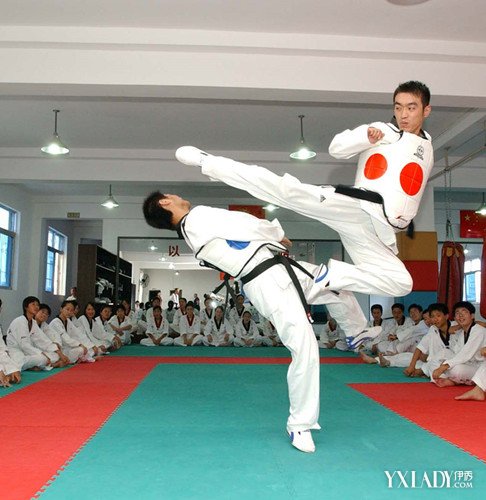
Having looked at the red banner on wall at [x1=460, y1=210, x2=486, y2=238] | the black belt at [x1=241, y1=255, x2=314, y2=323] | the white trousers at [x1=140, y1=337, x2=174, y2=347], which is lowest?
the white trousers at [x1=140, y1=337, x2=174, y2=347]

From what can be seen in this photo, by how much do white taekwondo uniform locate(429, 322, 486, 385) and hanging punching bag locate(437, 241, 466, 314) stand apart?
2950 millimetres

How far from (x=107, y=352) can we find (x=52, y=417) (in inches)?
246

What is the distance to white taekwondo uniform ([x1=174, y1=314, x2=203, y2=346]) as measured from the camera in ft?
39.3

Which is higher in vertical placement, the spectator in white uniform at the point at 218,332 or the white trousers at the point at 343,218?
the white trousers at the point at 343,218

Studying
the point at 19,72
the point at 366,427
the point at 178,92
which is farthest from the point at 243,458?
the point at 19,72

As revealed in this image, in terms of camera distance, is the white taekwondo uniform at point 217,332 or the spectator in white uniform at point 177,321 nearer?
the white taekwondo uniform at point 217,332

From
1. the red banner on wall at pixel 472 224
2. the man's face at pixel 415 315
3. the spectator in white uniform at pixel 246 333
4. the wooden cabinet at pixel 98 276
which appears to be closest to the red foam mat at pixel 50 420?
the man's face at pixel 415 315

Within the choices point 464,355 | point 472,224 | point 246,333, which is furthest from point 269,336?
point 464,355

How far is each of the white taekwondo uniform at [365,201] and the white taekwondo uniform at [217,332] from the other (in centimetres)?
900

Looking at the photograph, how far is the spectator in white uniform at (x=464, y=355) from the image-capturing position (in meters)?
5.48

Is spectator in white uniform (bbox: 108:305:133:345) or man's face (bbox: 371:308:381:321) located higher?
man's face (bbox: 371:308:381:321)

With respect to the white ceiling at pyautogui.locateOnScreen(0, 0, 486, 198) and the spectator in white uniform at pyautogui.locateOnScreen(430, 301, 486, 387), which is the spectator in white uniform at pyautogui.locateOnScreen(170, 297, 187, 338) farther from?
the spectator in white uniform at pyautogui.locateOnScreen(430, 301, 486, 387)

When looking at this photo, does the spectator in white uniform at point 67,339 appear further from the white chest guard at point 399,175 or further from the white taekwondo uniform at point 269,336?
the white chest guard at point 399,175

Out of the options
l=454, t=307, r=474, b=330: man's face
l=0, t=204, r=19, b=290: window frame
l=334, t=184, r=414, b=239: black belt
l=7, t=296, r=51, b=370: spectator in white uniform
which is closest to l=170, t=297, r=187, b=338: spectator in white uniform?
l=0, t=204, r=19, b=290: window frame
